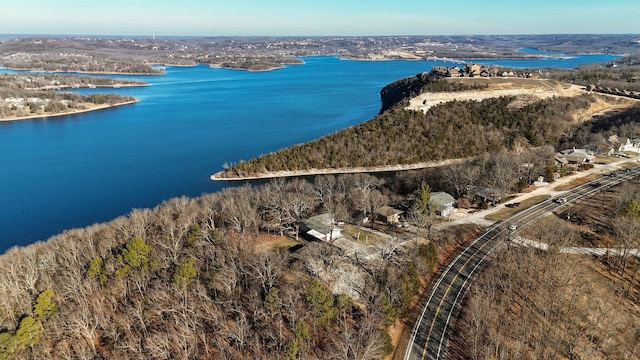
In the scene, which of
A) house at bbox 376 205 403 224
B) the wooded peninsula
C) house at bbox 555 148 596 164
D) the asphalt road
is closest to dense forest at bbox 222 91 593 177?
house at bbox 555 148 596 164

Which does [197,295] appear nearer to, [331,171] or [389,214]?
[389,214]

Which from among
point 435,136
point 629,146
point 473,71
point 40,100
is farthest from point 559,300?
point 40,100

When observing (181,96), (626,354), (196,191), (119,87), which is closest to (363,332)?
(626,354)

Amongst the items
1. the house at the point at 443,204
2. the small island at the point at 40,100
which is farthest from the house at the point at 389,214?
the small island at the point at 40,100

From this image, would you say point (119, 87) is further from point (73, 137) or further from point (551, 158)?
point (551, 158)

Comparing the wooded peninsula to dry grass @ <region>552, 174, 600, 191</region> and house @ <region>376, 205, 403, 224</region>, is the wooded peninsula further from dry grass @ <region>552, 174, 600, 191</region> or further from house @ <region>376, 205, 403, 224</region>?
dry grass @ <region>552, 174, 600, 191</region>

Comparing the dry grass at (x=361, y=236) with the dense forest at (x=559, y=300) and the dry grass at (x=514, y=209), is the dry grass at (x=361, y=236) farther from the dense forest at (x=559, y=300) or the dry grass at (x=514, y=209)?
the dry grass at (x=514, y=209)
